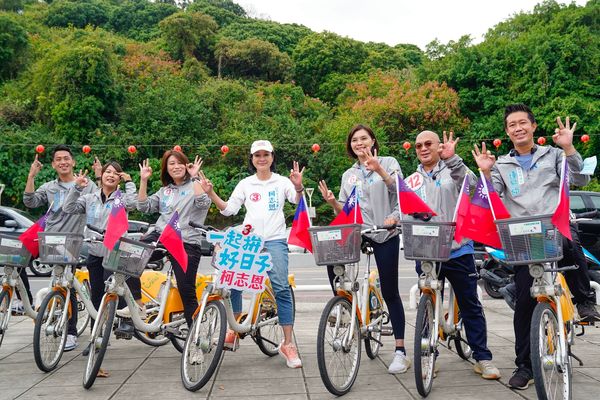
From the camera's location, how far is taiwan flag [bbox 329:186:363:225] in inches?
192

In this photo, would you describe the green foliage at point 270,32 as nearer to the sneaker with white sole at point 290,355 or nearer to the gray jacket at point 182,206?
the gray jacket at point 182,206

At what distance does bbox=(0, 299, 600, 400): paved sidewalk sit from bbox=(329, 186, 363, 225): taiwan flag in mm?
1238

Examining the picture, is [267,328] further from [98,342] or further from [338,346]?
[98,342]

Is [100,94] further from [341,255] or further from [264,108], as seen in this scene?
[341,255]

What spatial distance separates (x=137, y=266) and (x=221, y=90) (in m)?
28.9

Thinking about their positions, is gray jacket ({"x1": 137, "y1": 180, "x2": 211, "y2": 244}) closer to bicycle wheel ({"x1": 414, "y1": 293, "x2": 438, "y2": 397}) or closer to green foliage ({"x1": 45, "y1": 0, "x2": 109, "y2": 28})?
bicycle wheel ({"x1": 414, "y1": 293, "x2": 438, "y2": 397})

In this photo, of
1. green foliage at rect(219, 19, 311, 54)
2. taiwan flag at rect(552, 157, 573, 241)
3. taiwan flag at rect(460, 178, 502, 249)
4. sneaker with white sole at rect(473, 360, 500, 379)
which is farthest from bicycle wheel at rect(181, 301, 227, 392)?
green foliage at rect(219, 19, 311, 54)

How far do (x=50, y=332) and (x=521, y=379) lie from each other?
375cm

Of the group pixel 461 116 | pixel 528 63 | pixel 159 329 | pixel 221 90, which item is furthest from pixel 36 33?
pixel 159 329

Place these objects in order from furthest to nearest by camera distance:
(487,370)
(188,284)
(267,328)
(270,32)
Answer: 1. (270,32)
2. (267,328)
3. (188,284)
4. (487,370)

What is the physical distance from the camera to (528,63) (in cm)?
2816

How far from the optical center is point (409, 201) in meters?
4.48

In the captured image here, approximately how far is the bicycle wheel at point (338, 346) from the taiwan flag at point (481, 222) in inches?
41.2

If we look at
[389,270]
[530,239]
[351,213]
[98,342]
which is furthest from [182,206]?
[530,239]
